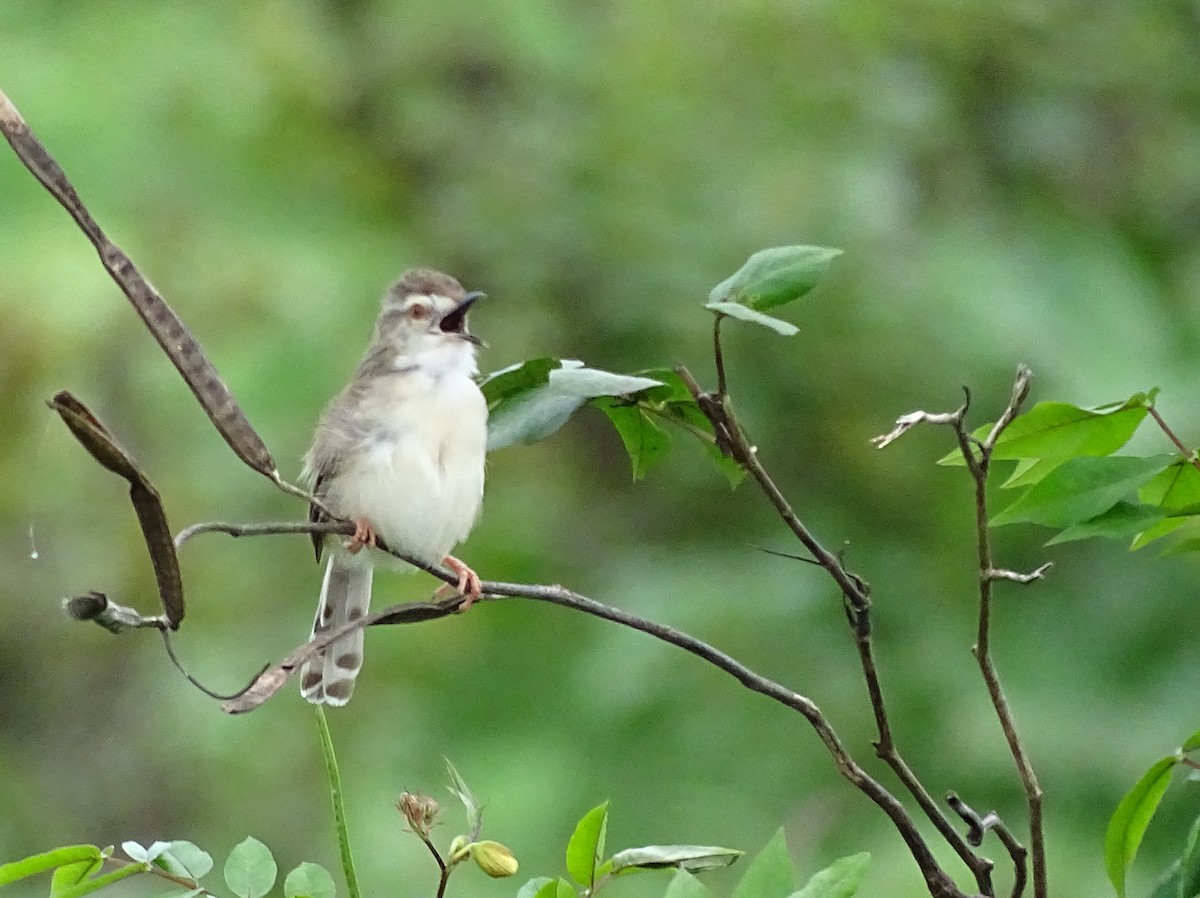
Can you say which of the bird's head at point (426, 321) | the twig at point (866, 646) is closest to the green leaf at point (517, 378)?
the twig at point (866, 646)

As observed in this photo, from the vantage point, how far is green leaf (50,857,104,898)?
1146mm

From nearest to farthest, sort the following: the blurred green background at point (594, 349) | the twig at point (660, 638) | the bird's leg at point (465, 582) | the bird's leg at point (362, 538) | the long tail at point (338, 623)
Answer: the twig at point (660, 638) < the bird's leg at point (465, 582) < the bird's leg at point (362, 538) < the long tail at point (338, 623) < the blurred green background at point (594, 349)

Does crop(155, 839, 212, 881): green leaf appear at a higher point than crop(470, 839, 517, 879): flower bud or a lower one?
higher

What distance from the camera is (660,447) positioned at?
1.46 m

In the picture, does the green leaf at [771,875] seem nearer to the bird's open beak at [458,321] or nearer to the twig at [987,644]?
the twig at [987,644]

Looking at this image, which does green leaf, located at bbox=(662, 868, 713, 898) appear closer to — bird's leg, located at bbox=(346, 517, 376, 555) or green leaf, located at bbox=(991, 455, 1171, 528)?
green leaf, located at bbox=(991, 455, 1171, 528)

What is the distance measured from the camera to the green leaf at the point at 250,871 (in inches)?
47.2

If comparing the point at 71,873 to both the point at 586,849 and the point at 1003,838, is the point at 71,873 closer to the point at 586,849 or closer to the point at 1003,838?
the point at 586,849

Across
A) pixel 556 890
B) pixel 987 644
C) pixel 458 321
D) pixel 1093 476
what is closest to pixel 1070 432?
pixel 1093 476

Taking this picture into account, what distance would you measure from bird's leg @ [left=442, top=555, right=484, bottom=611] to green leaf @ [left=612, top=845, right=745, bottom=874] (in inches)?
8.8

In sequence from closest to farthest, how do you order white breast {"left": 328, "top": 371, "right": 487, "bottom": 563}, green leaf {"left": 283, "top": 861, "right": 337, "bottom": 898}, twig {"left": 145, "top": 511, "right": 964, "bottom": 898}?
twig {"left": 145, "top": 511, "right": 964, "bottom": 898}
green leaf {"left": 283, "top": 861, "right": 337, "bottom": 898}
white breast {"left": 328, "top": 371, "right": 487, "bottom": 563}

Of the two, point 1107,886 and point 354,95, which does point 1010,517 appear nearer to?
point 1107,886

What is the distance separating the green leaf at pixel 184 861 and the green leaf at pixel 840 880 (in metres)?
0.45

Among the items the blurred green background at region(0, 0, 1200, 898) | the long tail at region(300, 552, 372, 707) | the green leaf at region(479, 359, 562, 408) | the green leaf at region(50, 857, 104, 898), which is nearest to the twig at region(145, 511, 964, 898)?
the green leaf at region(50, 857, 104, 898)
